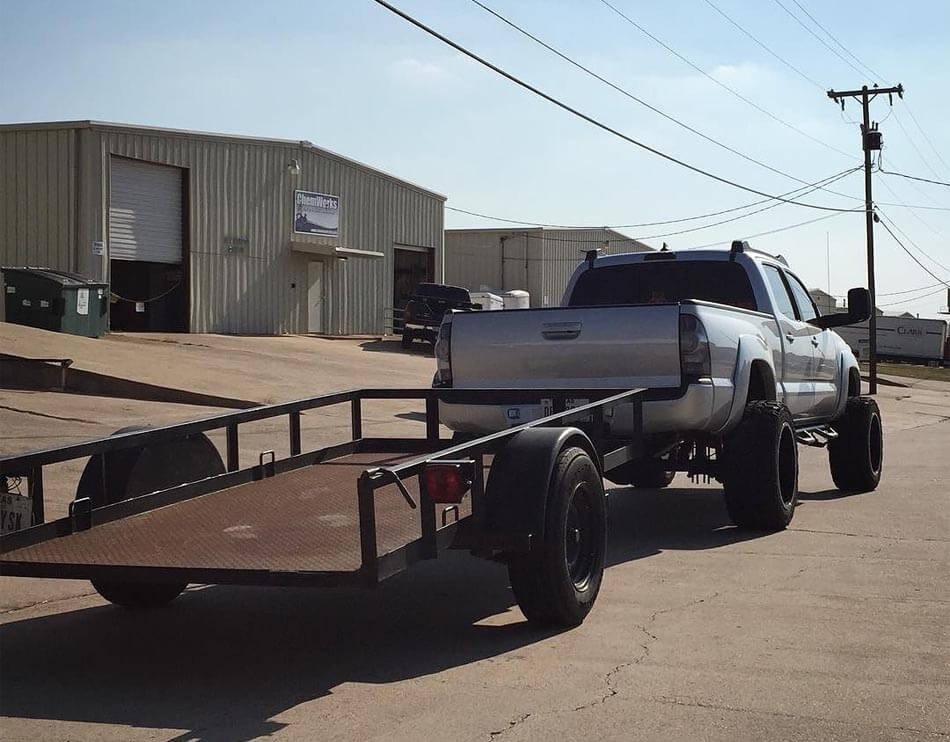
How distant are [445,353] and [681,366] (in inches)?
72.6

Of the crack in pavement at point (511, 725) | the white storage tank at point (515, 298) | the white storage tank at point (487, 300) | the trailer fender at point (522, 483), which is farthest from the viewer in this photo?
the white storage tank at point (515, 298)

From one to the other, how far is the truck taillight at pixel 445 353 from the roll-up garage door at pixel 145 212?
22.5m

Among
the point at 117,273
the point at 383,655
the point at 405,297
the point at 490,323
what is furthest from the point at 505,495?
the point at 405,297

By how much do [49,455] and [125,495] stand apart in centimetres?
72

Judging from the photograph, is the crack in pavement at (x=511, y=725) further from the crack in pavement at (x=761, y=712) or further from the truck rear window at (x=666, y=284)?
the truck rear window at (x=666, y=284)

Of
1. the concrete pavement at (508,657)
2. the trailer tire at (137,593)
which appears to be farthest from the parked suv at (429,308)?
the trailer tire at (137,593)

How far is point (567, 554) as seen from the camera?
19.1ft

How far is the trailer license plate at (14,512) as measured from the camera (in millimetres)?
5250

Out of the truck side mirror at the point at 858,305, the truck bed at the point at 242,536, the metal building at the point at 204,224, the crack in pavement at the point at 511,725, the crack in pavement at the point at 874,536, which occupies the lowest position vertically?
the crack in pavement at the point at 874,536

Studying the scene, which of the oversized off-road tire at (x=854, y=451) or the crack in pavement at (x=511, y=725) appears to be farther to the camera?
the oversized off-road tire at (x=854, y=451)

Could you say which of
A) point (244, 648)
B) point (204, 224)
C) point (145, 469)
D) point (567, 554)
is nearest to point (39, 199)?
point (204, 224)

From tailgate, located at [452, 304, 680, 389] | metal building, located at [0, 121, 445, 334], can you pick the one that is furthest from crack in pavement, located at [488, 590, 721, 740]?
metal building, located at [0, 121, 445, 334]

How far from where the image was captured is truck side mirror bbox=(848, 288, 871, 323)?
407 inches

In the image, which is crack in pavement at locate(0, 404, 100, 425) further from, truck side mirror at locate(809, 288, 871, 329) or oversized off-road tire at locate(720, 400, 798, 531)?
truck side mirror at locate(809, 288, 871, 329)
